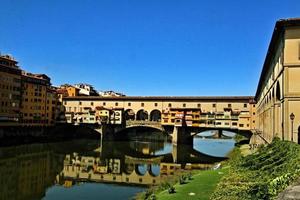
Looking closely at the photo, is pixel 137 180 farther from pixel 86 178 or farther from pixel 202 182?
pixel 202 182

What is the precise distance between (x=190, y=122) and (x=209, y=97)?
25.8 ft

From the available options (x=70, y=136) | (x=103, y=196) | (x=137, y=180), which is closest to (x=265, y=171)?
(x=103, y=196)

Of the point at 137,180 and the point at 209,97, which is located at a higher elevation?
the point at 209,97

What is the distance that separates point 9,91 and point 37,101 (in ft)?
39.1

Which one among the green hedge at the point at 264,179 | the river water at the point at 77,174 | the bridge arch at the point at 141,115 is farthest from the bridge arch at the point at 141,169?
the bridge arch at the point at 141,115

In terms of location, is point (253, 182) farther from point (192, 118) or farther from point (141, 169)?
point (192, 118)

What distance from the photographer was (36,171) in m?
37.1

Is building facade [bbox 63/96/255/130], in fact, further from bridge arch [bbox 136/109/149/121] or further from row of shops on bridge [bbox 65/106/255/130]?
bridge arch [bbox 136/109/149/121]

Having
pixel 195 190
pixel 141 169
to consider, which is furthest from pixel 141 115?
pixel 195 190

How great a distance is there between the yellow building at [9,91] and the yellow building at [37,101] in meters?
3.54

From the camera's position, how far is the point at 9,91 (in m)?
68.2

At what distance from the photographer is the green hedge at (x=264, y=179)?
11.7 meters

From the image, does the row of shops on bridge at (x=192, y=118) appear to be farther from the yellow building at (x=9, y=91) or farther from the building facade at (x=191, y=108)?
the yellow building at (x=9, y=91)

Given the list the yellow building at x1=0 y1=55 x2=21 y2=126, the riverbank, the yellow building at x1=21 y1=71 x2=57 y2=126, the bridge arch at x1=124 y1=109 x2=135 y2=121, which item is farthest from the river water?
the bridge arch at x1=124 y1=109 x2=135 y2=121
